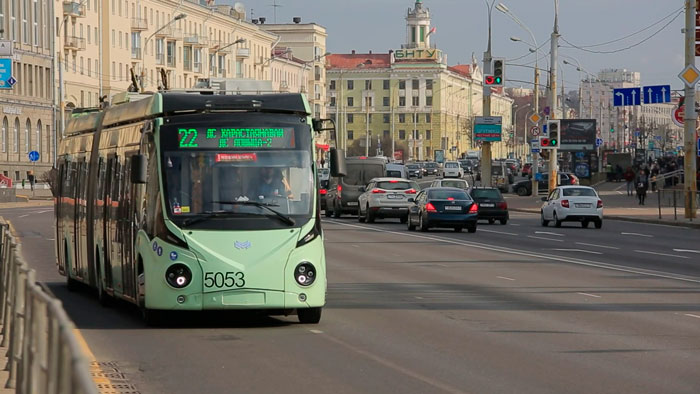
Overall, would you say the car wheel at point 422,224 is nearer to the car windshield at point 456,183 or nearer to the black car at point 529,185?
the car windshield at point 456,183

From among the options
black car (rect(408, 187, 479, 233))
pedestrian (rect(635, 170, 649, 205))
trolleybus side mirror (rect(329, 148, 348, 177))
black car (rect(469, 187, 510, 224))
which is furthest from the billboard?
trolleybus side mirror (rect(329, 148, 348, 177))

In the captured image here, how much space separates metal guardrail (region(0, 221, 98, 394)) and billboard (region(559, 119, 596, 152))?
81192 mm

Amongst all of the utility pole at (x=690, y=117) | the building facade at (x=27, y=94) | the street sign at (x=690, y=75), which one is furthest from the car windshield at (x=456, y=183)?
the building facade at (x=27, y=94)

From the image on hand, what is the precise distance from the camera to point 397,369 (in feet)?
40.8

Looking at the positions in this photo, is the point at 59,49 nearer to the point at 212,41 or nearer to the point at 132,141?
the point at 212,41

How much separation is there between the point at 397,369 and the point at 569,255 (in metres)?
19.3

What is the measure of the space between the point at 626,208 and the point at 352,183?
53.8 ft

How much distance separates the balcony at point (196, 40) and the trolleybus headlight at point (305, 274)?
112 metres

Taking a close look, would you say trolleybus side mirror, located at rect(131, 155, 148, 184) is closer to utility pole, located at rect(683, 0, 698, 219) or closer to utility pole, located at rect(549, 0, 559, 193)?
utility pole, located at rect(683, 0, 698, 219)

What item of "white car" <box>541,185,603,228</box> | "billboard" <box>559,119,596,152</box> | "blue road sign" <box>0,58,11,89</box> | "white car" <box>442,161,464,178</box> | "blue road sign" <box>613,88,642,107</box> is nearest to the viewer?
"white car" <box>541,185,603,228</box>

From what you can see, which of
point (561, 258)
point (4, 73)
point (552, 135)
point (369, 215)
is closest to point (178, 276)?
point (561, 258)

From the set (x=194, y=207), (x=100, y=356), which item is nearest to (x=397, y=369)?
(x=100, y=356)

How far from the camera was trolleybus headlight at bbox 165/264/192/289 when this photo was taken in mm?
15359

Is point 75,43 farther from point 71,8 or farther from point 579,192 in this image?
point 579,192
